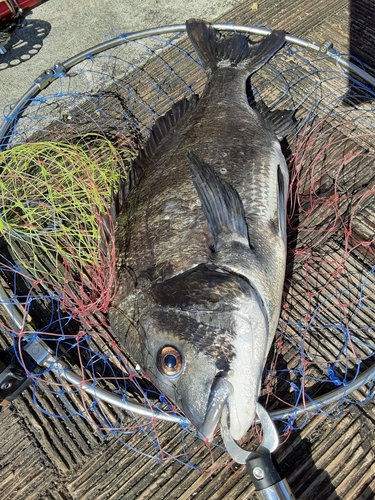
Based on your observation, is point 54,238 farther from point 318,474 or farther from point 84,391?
point 318,474

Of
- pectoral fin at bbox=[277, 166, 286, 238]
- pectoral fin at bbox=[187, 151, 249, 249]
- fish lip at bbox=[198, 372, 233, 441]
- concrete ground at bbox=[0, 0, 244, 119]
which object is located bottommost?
fish lip at bbox=[198, 372, 233, 441]

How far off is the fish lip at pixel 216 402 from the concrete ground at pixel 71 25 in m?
3.81

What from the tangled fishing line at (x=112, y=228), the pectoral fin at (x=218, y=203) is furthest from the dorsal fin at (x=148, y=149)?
the pectoral fin at (x=218, y=203)

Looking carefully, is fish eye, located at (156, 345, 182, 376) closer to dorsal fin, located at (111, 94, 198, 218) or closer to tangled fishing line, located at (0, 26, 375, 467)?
tangled fishing line, located at (0, 26, 375, 467)

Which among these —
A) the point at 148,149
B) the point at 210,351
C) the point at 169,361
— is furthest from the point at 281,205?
the point at 169,361

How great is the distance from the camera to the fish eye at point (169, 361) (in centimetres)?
224

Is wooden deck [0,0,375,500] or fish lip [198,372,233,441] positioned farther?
wooden deck [0,0,375,500]

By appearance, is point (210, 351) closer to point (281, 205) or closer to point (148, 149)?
point (281, 205)

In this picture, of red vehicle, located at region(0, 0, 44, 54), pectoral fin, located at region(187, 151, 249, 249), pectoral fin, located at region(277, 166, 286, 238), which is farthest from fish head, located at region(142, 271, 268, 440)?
red vehicle, located at region(0, 0, 44, 54)

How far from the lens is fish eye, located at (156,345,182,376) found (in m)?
2.24

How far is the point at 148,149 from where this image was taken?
3.29 m

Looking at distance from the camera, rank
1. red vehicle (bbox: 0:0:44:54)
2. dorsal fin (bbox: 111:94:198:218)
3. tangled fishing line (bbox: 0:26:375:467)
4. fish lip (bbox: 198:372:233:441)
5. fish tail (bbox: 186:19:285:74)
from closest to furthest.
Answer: fish lip (bbox: 198:372:233:441) → tangled fishing line (bbox: 0:26:375:467) → dorsal fin (bbox: 111:94:198:218) → fish tail (bbox: 186:19:285:74) → red vehicle (bbox: 0:0:44:54)

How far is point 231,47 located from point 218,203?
6.54 feet

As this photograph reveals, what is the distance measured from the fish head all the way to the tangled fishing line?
Answer: 1.52 feet
